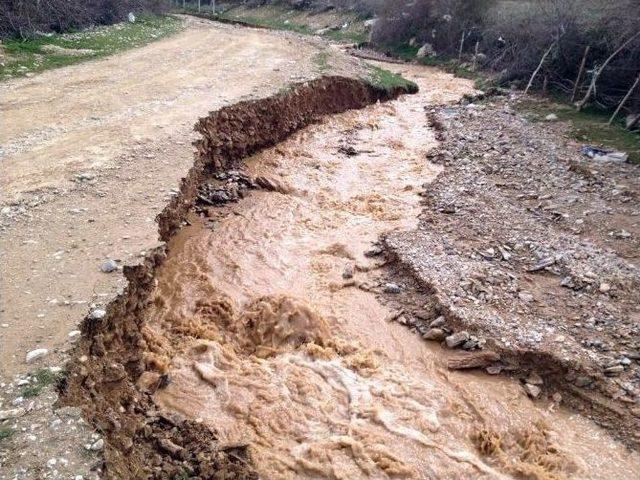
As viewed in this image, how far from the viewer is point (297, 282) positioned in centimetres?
900

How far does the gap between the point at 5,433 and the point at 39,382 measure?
0.60 m

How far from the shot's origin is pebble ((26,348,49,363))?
5.23 m

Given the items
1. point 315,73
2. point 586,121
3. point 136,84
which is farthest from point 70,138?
point 586,121

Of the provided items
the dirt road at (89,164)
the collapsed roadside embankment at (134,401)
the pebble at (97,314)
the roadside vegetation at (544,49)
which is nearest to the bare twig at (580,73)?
the roadside vegetation at (544,49)

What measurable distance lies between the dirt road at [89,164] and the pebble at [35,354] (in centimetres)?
7

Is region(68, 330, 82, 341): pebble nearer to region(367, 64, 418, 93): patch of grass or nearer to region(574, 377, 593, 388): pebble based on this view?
region(574, 377, 593, 388): pebble

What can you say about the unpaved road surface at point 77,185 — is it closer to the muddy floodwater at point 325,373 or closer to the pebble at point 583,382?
the muddy floodwater at point 325,373

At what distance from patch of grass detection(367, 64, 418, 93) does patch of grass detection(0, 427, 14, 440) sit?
16.3m

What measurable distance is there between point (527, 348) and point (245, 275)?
15.2ft

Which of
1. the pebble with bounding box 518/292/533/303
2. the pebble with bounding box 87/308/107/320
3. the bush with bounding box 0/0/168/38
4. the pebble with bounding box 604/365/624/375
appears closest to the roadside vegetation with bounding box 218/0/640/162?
the pebble with bounding box 518/292/533/303

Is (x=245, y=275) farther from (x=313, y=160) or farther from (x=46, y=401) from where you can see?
(x=313, y=160)

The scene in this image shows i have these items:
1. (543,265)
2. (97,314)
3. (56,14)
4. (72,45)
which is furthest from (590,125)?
(56,14)

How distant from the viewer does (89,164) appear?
9.52 metres

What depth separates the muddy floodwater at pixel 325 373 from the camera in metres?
5.91
